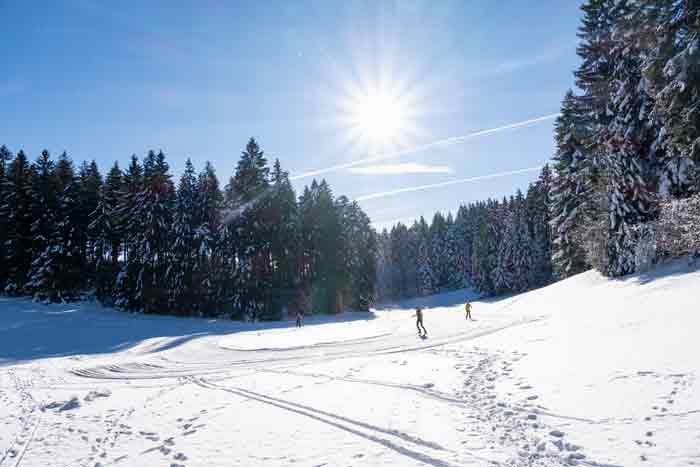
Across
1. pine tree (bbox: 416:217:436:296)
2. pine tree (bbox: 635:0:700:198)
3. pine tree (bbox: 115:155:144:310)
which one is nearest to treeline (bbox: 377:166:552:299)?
pine tree (bbox: 416:217:436:296)

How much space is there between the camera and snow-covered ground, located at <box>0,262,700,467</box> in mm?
7016

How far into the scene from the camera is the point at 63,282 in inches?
1716

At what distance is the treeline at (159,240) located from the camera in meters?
44.9

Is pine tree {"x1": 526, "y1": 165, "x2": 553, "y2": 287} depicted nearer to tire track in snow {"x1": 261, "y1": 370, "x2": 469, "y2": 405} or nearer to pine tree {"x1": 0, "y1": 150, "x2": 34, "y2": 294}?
tire track in snow {"x1": 261, "y1": 370, "x2": 469, "y2": 405}

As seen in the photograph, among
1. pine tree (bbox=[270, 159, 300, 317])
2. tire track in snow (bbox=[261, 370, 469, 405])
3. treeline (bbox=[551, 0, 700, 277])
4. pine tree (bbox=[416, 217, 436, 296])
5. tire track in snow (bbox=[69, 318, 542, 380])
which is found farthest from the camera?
pine tree (bbox=[416, 217, 436, 296])

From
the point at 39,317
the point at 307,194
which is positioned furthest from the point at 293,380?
the point at 307,194

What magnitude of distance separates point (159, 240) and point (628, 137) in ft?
146

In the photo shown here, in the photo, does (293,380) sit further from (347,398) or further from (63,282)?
(63,282)

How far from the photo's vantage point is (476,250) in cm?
7600

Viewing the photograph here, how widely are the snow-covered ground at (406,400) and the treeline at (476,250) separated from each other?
3375 cm

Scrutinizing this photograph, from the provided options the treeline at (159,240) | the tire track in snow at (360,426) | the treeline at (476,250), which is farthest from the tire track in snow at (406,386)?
the treeline at (476,250)

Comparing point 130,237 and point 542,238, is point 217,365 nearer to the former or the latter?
point 130,237

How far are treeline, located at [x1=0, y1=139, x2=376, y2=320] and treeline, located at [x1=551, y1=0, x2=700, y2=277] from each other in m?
30.5

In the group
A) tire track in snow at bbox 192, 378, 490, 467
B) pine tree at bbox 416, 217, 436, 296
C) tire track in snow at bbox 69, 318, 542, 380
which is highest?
pine tree at bbox 416, 217, 436, 296
